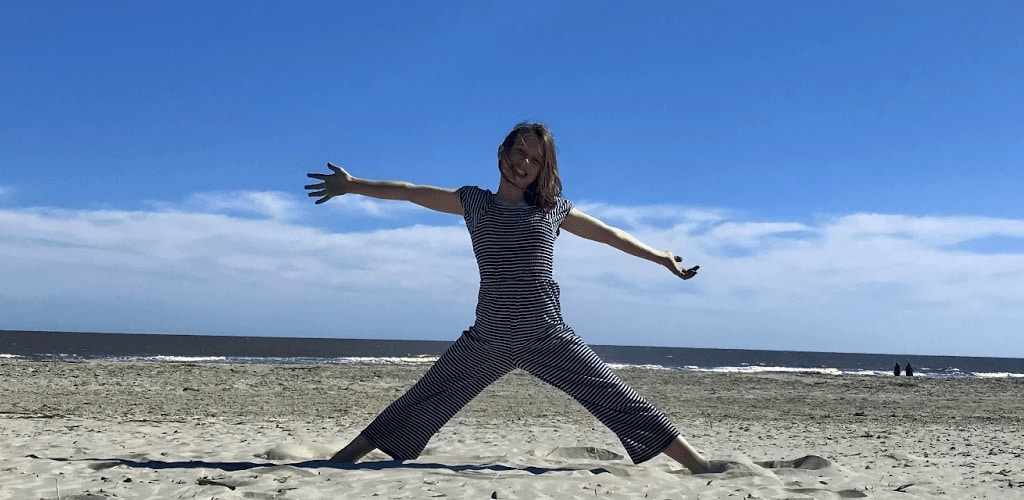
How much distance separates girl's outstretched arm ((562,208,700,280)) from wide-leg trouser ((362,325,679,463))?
0.63m

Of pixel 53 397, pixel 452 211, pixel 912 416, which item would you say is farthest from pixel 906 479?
pixel 53 397

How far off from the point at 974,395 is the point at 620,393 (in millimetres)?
22147

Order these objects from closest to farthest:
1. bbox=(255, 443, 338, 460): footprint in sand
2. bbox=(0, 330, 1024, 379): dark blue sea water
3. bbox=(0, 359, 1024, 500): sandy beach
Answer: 1. bbox=(0, 359, 1024, 500): sandy beach
2. bbox=(255, 443, 338, 460): footprint in sand
3. bbox=(0, 330, 1024, 379): dark blue sea water

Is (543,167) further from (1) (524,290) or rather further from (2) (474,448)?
(2) (474,448)

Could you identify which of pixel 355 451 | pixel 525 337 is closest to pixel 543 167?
pixel 525 337

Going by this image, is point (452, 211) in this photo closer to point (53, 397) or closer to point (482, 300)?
point (482, 300)

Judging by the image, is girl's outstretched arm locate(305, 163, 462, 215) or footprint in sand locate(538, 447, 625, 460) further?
footprint in sand locate(538, 447, 625, 460)

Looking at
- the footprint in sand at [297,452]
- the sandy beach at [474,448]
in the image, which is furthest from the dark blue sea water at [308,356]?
the footprint in sand at [297,452]

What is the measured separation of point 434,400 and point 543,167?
5.17 ft

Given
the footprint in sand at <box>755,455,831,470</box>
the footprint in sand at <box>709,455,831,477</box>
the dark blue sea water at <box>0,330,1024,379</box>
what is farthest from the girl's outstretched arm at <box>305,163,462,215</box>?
the dark blue sea water at <box>0,330,1024,379</box>

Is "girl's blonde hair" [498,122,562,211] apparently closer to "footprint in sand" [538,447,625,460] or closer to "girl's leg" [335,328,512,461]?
"girl's leg" [335,328,512,461]

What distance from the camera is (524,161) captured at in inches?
194

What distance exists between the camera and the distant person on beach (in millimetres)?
4871

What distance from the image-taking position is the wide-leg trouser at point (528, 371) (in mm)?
4930
